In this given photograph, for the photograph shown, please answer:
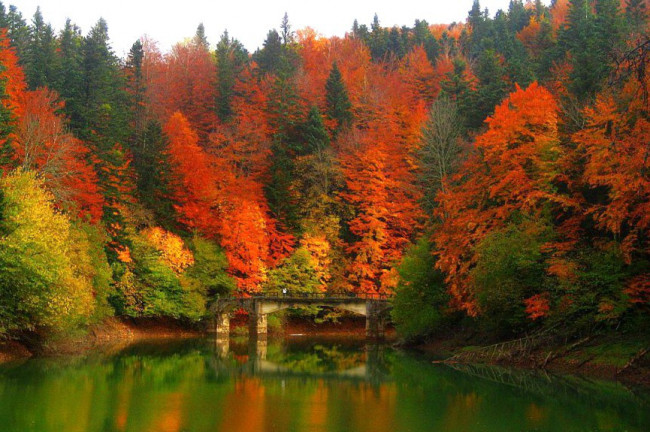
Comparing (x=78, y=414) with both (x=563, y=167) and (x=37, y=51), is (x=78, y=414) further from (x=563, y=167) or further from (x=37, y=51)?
(x=37, y=51)

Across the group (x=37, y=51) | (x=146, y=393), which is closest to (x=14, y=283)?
(x=146, y=393)

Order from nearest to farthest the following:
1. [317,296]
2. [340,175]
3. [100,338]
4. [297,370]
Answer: [297,370]
[100,338]
[317,296]
[340,175]

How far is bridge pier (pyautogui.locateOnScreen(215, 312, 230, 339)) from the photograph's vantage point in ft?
225

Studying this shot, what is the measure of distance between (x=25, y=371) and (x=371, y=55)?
93.7 meters

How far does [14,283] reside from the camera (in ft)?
119

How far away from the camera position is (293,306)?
68875 millimetres

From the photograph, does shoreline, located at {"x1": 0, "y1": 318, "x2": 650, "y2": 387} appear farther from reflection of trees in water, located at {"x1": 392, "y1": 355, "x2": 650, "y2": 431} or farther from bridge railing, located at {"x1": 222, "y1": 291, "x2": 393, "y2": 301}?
bridge railing, located at {"x1": 222, "y1": 291, "x2": 393, "y2": 301}

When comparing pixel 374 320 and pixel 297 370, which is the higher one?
pixel 374 320

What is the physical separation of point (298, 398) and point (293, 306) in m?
41.3

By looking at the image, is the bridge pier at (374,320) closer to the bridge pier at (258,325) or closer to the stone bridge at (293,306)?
the stone bridge at (293,306)

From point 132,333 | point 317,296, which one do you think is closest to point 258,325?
point 317,296

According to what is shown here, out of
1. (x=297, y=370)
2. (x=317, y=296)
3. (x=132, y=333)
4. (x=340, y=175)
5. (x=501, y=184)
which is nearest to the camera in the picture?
(x=297, y=370)

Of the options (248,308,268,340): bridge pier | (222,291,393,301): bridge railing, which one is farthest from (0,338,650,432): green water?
(248,308,268,340): bridge pier

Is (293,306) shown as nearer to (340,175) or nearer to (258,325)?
(258,325)
